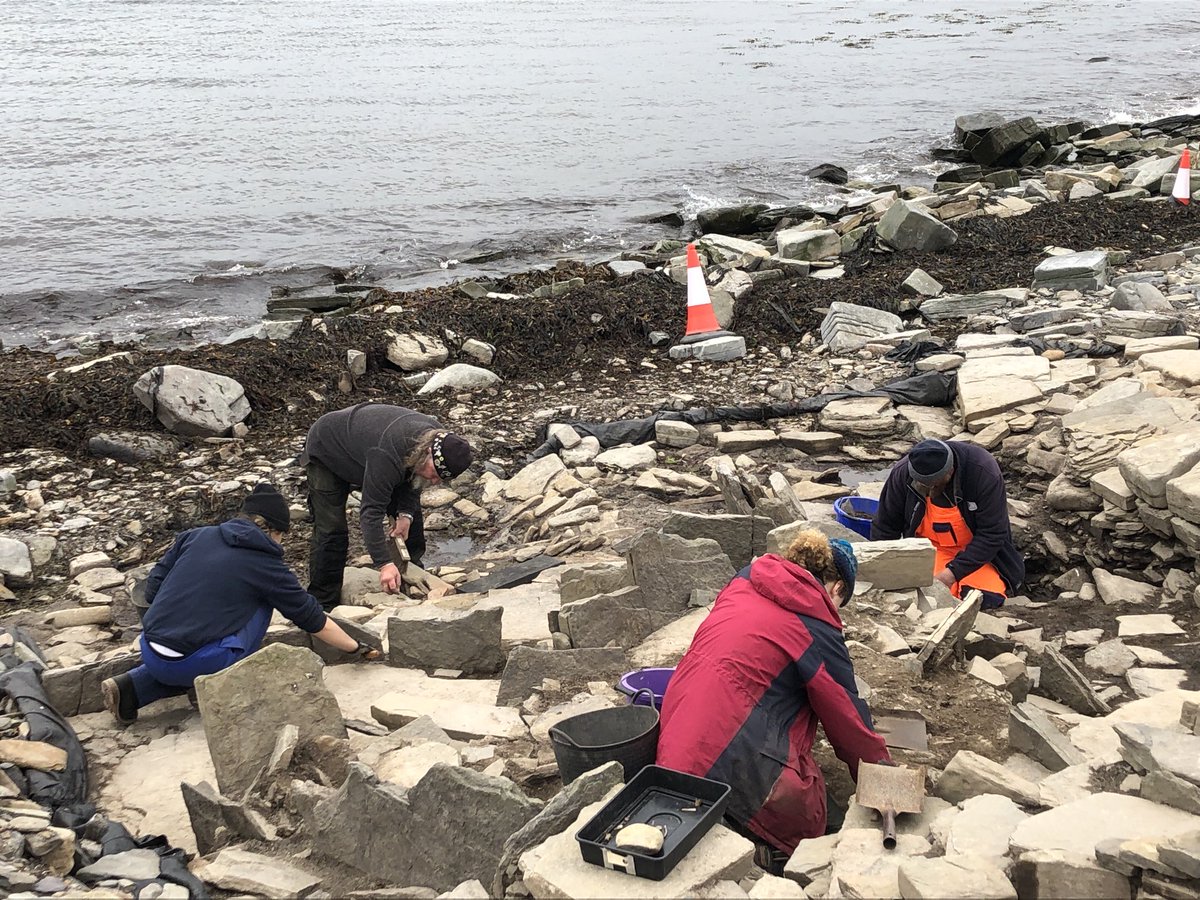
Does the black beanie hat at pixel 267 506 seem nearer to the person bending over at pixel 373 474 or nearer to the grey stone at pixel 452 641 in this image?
the person bending over at pixel 373 474

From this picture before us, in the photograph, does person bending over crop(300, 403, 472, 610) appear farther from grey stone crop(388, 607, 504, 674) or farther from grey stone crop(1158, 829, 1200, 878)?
grey stone crop(1158, 829, 1200, 878)

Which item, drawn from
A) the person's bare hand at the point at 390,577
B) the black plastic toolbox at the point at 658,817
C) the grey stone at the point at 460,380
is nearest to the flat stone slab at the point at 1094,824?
the black plastic toolbox at the point at 658,817

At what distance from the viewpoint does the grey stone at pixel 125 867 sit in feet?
13.0

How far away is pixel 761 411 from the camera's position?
9.37 m

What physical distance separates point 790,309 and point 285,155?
17.5 m

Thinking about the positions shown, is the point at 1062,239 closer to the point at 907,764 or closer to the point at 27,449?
the point at 907,764

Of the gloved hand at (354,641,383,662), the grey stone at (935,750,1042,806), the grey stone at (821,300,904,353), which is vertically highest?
the grey stone at (935,750,1042,806)

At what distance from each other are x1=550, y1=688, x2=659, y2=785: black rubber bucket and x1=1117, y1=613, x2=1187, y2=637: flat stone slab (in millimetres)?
3207

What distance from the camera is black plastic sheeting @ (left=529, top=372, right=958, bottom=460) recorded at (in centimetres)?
906

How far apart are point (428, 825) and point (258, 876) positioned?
657 millimetres

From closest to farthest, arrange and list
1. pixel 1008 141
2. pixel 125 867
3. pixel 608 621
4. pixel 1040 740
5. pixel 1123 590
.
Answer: pixel 125 867, pixel 1040 740, pixel 608 621, pixel 1123 590, pixel 1008 141

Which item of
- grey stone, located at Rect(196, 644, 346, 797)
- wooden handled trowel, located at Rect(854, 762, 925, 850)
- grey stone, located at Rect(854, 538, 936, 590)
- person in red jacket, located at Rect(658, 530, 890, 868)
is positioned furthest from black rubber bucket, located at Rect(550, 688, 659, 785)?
grey stone, located at Rect(854, 538, 936, 590)

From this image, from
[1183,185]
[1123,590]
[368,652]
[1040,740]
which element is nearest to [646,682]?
[1040,740]

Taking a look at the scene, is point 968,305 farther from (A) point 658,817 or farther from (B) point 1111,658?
(A) point 658,817
